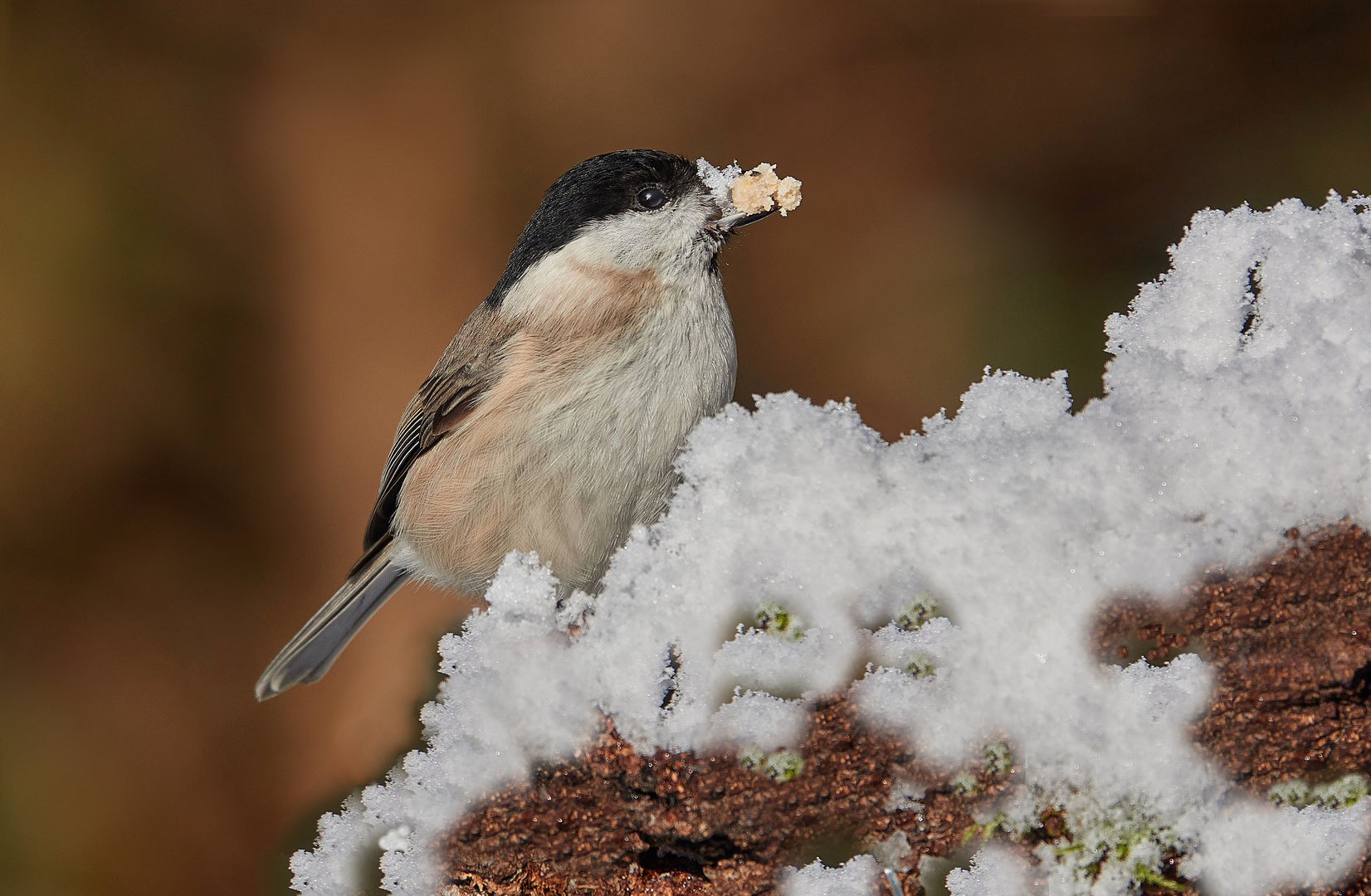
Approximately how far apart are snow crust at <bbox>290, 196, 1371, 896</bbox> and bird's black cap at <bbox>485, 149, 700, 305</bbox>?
0.52 m

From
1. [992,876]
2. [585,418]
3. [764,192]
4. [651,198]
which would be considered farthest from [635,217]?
[992,876]

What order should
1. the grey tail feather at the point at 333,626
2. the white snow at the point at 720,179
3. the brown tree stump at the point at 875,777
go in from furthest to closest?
the grey tail feather at the point at 333,626, the white snow at the point at 720,179, the brown tree stump at the point at 875,777

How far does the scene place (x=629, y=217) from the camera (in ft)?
3.31

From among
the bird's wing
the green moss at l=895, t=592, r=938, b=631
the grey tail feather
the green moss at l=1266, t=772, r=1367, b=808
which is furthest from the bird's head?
the green moss at l=1266, t=772, r=1367, b=808

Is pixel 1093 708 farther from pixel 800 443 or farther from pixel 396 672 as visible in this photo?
pixel 396 672

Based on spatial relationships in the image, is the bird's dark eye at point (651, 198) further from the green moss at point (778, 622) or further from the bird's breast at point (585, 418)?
the green moss at point (778, 622)

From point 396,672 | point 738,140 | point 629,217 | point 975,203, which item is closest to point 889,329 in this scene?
point 975,203

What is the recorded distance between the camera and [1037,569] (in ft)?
1.59

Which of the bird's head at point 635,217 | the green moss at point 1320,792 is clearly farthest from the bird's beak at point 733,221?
the green moss at point 1320,792

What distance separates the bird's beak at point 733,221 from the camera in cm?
97

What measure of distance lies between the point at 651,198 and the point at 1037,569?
67 centimetres

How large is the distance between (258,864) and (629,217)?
2.96 ft

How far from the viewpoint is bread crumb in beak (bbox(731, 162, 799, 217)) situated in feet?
3.00

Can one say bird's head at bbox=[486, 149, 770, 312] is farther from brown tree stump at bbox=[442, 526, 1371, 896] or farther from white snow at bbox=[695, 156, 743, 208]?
brown tree stump at bbox=[442, 526, 1371, 896]
